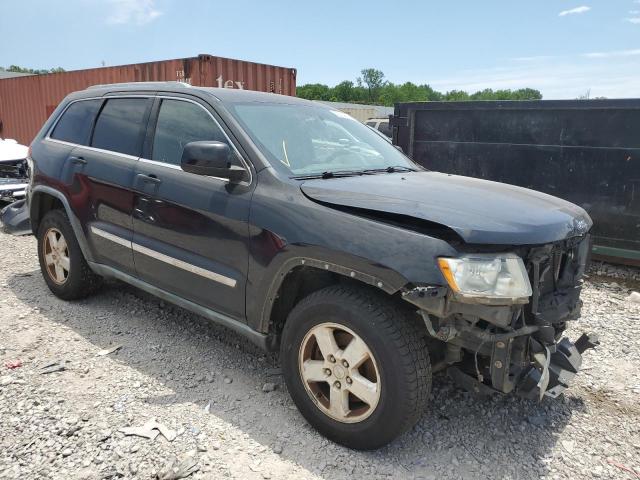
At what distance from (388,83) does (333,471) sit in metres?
118

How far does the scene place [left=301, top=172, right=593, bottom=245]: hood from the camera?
2.31 meters

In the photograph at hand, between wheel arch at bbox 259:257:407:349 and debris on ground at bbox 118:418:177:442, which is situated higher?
wheel arch at bbox 259:257:407:349

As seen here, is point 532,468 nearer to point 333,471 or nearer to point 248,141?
point 333,471

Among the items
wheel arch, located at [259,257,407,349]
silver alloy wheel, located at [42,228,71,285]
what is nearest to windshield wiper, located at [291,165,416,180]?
wheel arch, located at [259,257,407,349]

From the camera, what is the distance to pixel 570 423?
2.95 meters

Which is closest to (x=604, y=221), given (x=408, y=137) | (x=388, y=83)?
(x=408, y=137)

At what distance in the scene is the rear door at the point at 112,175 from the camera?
11.9ft

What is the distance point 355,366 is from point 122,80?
11115 millimetres

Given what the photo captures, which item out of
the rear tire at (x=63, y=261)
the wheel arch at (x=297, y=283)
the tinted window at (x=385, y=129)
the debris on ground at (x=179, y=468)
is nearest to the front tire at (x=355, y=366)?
the wheel arch at (x=297, y=283)

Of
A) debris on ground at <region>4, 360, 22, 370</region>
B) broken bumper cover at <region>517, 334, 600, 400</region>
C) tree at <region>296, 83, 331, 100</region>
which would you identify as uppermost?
tree at <region>296, 83, 331, 100</region>

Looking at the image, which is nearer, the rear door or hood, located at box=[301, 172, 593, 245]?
hood, located at box=[301, 172, 593, 245]

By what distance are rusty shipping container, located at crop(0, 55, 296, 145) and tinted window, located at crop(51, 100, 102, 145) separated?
19.3 ft

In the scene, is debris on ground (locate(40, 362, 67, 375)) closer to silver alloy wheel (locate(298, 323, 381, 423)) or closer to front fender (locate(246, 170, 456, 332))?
front fender (locate(246, 170, 456, 332))

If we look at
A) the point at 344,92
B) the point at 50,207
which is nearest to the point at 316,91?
the point at 344,92
